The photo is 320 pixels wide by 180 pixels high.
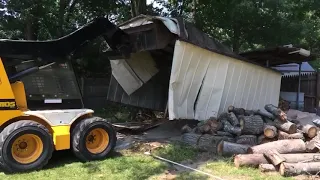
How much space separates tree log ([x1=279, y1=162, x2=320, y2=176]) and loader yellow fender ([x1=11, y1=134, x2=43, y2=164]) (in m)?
4.10

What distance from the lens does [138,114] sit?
12352mm

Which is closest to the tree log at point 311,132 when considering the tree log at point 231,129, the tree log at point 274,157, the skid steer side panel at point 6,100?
the tree log at point 231,129

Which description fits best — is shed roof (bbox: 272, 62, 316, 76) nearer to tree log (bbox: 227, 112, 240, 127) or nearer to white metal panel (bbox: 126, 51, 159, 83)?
white metal panel (bbox: 126, 51, 159, 83)

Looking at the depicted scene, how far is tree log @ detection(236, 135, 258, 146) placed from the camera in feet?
25.2

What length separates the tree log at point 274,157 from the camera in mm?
5938

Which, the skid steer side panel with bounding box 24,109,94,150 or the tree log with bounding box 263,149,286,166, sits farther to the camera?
the skid steer side panel with bounding box 24,109,94,150

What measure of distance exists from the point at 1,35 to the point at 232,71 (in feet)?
32.7

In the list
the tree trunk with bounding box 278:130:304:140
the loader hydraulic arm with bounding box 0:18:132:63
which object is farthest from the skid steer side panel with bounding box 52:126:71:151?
the tree trunk with bounding box 278:130:304:140

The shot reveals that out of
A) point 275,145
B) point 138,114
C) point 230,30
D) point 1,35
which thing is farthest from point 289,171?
point 1,35

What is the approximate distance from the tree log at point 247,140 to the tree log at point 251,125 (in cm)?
18

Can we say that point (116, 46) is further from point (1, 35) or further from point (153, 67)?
point (1, 35)

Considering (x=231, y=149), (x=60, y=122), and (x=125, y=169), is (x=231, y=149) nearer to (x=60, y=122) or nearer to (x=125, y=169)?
(x=125, y=169)

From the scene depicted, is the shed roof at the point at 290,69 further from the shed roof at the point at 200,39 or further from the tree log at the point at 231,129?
the tree log at the point at 231,129

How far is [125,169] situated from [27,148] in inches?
67.6
